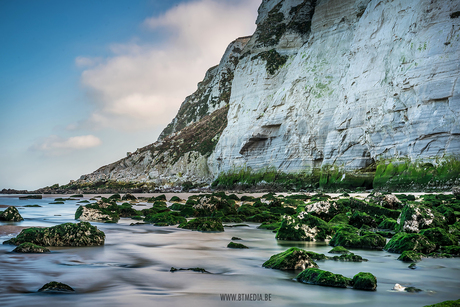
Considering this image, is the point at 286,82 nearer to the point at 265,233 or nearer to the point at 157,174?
the point at 157,174

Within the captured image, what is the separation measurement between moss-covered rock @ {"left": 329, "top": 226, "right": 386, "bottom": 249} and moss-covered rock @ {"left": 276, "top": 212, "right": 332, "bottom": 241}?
0.54 m

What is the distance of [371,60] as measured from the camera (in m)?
28.9

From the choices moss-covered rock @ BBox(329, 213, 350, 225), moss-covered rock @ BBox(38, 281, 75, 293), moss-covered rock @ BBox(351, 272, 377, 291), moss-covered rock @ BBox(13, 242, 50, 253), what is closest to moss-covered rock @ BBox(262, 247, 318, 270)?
moss-covered rock @ BBox(351, 272, 377, 291)

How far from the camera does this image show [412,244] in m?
6.90

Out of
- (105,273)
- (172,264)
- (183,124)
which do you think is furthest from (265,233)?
(183,124)

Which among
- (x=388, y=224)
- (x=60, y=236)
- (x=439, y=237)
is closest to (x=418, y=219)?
(x=439, y=237)

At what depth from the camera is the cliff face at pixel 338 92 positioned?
23.1m

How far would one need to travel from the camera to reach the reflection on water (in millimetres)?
3871

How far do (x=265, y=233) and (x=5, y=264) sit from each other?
252 inches

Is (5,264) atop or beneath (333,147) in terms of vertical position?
beneath

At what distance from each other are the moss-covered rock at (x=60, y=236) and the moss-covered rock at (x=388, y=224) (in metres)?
7.38

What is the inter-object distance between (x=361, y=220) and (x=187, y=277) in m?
6.57

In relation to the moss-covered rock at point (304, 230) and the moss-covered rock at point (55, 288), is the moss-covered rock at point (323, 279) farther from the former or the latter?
the moss-covered rock at point (304, 230)

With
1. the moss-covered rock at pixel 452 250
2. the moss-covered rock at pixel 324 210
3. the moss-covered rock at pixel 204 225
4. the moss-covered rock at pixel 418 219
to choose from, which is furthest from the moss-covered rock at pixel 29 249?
the moss-covered rock at pixel 418 219
